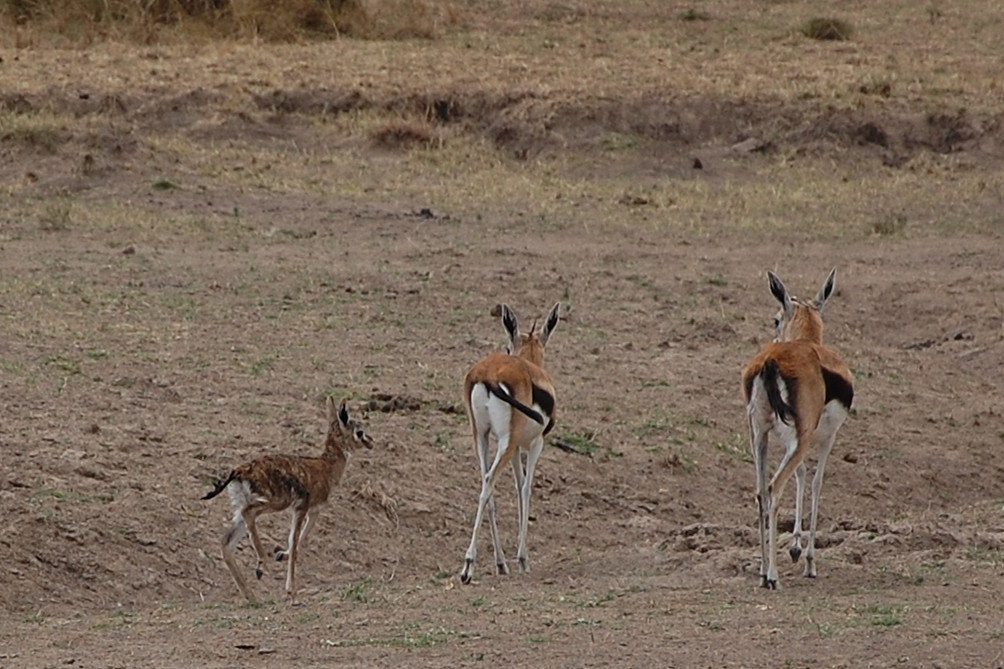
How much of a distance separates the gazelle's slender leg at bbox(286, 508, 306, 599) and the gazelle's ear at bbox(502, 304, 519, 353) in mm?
1686

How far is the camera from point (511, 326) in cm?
962

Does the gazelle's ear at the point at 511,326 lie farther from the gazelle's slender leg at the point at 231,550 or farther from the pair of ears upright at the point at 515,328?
the gazelle's slender leg at the point at 231,550

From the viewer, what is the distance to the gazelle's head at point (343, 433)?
889 centimetres

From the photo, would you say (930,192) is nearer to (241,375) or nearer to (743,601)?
(241,375)

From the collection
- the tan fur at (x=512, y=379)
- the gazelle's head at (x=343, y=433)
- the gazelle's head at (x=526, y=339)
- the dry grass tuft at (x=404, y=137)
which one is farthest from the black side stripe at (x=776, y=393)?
the dry grass tuft at (x=404, y=137)

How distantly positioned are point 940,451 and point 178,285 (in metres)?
5.87

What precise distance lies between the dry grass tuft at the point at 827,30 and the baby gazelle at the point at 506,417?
18.9 metres

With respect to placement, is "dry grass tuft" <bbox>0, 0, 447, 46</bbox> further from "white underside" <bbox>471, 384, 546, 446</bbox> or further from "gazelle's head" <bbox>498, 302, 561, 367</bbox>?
"white underside" <bbox>471, 384, 546, 446</bbox>

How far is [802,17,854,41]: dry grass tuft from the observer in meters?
27.0

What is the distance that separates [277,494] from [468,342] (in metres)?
5.35

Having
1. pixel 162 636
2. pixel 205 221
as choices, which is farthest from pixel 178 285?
pixel 162 636

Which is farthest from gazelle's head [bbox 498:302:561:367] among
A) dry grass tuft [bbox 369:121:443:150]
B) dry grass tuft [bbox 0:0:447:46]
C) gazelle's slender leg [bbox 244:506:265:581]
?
dry grass tuft [bbox 0:0:447:46]

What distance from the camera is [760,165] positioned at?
20641mm

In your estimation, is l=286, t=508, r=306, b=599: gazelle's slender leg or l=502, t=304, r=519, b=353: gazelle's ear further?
l=502, t=304, r=519, b=353: gazelle's ear
